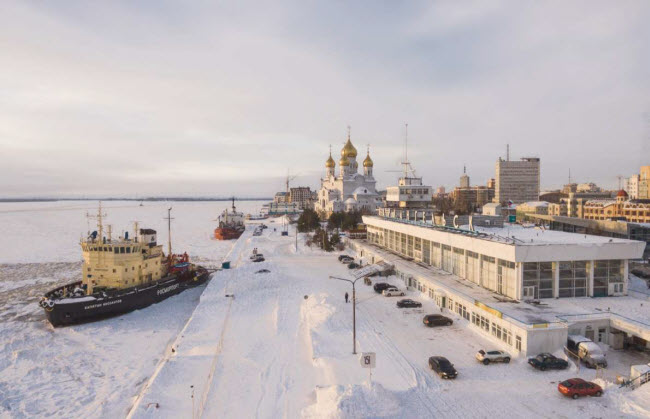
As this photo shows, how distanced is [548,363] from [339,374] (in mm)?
11315

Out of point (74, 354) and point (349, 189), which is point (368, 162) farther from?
point (74, 354)

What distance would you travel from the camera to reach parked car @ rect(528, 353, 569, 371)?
2162cm

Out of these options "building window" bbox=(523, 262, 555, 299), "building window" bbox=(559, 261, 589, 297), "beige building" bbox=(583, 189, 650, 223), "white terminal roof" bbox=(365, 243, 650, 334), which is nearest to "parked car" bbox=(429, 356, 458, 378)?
"white terminal roof" bbox=(365, 243, 650, 334)

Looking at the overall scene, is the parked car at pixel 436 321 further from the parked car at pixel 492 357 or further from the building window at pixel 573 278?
the building window at pixel 573 278

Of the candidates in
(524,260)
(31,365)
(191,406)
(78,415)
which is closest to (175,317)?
(31,365)

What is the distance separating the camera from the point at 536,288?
100ft

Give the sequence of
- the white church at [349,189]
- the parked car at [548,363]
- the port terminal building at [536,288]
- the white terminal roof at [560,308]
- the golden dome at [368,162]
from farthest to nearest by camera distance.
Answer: the golden dome at [368,162], the white church at [349,189], the white terminal roof at [560,308], the port terminal building at [536,288], the parked car at [548,363]

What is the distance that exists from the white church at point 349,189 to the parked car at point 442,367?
93.1 m

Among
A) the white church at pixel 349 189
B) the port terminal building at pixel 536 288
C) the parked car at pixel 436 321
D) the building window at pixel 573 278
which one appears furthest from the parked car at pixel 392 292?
the white church at pixel 349 189

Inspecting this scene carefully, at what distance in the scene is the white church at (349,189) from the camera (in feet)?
391

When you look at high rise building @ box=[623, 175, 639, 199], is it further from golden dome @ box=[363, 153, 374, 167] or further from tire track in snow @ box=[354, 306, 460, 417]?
tire track in snow @ box=[354, 306, 460, 417]

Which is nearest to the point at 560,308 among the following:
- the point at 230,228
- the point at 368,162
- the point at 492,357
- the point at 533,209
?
the point at 492,357

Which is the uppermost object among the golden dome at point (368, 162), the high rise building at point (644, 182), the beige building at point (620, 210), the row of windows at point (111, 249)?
the golden dome at point (368, 162)

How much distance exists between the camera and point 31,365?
2603cm
